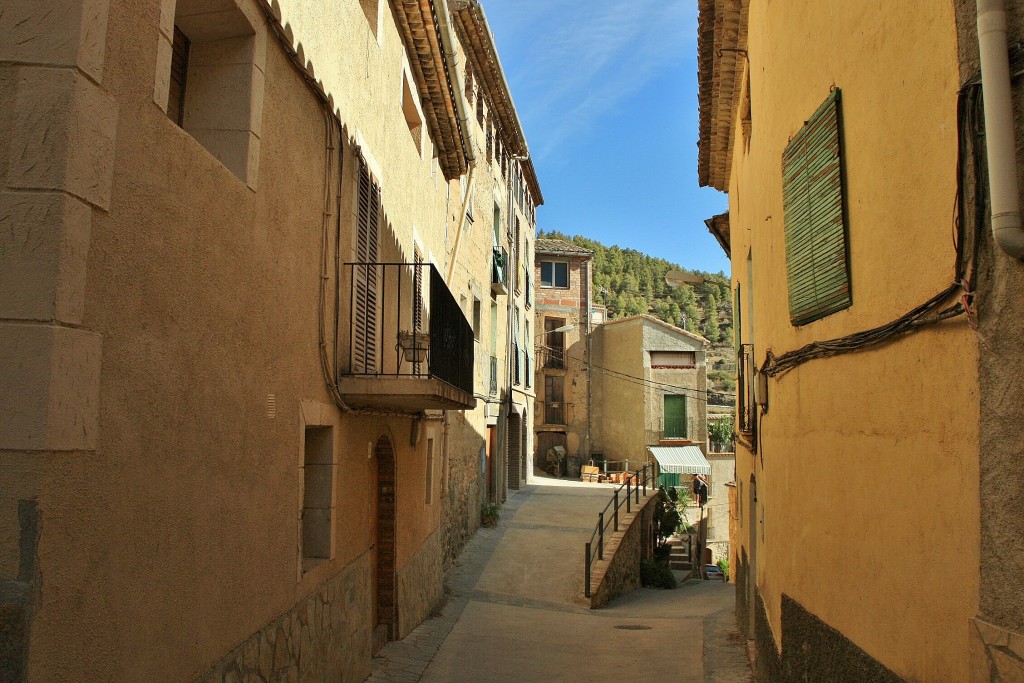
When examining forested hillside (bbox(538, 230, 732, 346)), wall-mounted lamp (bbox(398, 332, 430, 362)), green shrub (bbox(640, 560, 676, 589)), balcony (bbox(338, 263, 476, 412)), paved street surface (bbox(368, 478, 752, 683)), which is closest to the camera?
balcony (bbox(338, 263, 476, 412))

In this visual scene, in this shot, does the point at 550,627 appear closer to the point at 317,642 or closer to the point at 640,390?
the point at 317,642

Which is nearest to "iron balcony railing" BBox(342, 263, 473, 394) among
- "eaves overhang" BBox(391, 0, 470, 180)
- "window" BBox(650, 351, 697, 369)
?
"eaves overhang" BBox(391, 0, 470, 180)

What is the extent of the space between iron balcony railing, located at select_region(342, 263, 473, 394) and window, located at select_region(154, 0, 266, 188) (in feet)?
6.90

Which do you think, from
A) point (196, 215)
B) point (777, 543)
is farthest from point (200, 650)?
point (777, 543)

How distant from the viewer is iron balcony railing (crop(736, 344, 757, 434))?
35.7 ft

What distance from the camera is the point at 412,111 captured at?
469 inches

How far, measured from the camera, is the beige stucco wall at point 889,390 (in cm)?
339

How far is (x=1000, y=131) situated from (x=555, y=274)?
1515 inches

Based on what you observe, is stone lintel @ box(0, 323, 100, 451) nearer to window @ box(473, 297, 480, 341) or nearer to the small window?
the small window

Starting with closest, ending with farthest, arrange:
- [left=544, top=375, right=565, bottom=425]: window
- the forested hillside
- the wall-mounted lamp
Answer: the wall-mounted lamp, [left=544, top=375, right=565, bottom=425]: window, the forested hillside

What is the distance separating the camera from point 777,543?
782 cm

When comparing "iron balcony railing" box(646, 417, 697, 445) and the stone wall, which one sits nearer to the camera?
the stone wall

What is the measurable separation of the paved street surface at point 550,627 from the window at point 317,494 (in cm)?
242

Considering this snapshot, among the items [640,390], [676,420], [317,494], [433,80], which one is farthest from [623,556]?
[640,390]
